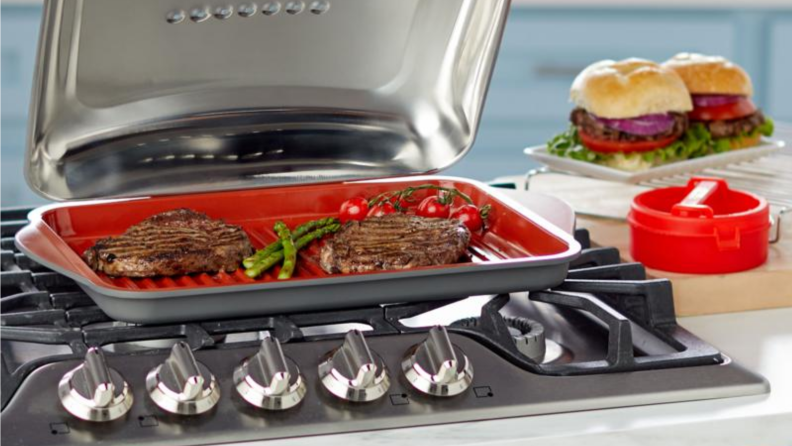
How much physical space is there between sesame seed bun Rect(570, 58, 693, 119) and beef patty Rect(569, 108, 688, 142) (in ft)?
0.05

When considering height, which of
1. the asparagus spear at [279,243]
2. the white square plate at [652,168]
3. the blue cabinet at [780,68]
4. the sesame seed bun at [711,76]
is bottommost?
the blue cabinet at [780,68]

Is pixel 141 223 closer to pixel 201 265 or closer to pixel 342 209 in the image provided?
pixel 201 265

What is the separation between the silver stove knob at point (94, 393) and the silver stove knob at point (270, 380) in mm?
110

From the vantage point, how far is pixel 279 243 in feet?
4.63

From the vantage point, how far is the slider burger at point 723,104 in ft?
6.74

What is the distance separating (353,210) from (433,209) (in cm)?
11

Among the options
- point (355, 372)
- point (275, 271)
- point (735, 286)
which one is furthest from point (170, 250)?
point (735, 286)

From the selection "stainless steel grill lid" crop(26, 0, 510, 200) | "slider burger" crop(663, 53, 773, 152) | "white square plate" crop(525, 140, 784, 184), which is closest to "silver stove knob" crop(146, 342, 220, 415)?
"stainless steel grill lid" crop(26, 0, 510, 200)

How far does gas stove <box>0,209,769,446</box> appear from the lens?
1.04 meters

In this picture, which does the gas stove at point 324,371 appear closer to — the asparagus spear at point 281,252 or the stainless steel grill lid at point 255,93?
the asparagus spear at point 281,252

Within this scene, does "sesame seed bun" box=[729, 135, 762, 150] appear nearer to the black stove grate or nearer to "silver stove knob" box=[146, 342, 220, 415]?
the black stove grate

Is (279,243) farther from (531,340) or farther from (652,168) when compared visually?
(652,168)

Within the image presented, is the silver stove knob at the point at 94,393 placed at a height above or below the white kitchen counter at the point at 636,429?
above

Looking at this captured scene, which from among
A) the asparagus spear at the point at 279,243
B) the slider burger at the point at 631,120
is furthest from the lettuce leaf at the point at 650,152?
the asparagus spear at the point at 279,243
